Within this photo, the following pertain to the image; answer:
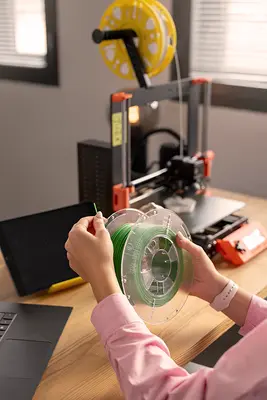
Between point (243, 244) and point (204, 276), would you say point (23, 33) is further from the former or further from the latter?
point (204, 276)

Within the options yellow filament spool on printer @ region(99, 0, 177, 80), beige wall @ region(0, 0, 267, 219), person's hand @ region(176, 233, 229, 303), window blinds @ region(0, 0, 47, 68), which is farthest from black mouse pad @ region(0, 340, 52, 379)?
window blinds @ region(0, 0, 47, 68)

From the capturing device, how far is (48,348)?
1.07 meters

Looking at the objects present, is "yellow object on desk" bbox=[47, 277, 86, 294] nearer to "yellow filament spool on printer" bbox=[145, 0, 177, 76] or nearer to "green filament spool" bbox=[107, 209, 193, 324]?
"green filament spool" bbox=[107, 209, 193, 324]

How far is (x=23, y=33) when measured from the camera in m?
2.87

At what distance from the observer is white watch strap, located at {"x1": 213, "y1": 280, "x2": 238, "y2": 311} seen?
1124 mm

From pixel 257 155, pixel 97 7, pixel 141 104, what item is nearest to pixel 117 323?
pixel 141 104

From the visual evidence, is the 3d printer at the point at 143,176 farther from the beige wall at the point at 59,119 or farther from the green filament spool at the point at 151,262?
the beige wall at the point at 59,119

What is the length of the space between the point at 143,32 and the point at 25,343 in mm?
931

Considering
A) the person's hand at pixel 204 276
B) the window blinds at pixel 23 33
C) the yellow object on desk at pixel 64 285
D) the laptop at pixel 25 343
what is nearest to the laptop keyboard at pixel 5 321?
the laptop at pixel 25 343

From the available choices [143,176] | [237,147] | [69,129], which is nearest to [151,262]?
[143,176]

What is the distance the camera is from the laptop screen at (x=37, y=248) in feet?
4.12

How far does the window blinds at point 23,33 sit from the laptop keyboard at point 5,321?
181cm

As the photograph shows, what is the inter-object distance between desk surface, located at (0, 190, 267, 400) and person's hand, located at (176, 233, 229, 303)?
0.08m

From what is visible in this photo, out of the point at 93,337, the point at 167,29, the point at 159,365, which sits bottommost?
the point at 93,337
